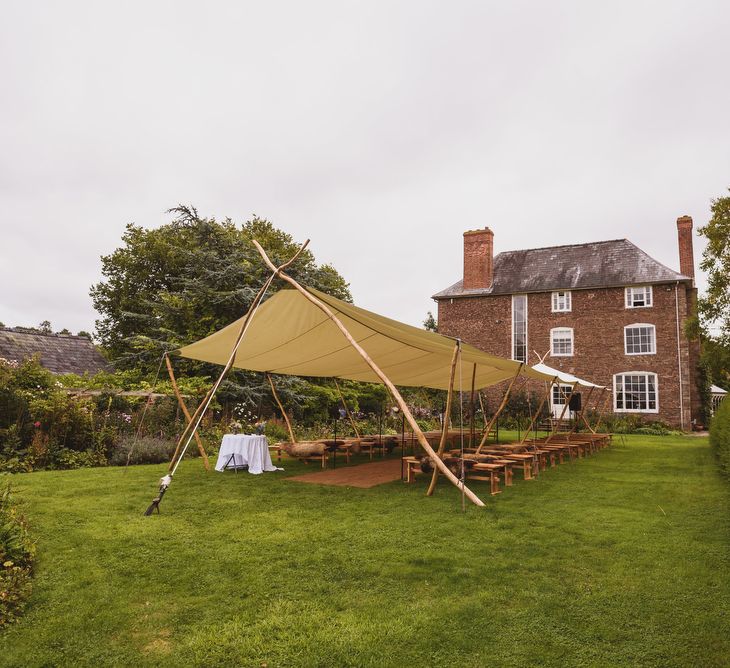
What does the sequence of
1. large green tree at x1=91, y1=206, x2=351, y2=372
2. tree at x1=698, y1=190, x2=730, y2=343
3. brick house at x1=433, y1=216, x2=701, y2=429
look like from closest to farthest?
tree at x1=698, y1=190, x2=730, y2=343 → large green tree at x1=91, y1=206, x2=351, y2=372 → brick house at x1=433, y1=216, x2=701, y2=429

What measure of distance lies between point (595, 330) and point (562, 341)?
1438mm

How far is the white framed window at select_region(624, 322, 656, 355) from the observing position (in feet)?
71.5

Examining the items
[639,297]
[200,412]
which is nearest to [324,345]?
[200,412]

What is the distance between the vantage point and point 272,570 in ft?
13.0

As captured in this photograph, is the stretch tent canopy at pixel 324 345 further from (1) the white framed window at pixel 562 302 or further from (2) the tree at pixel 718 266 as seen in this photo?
(1) the white framed window at pixel 562 302

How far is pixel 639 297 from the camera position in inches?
874

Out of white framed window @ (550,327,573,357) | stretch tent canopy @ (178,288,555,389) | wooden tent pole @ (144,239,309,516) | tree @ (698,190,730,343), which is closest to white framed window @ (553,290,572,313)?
white framed window @ (550,327,573,357)

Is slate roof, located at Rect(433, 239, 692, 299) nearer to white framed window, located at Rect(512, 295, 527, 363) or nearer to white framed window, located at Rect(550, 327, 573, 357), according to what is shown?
white framed window, located at Rect(512, 295, 527, 363)

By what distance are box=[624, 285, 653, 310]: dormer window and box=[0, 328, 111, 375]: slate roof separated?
2045 cm

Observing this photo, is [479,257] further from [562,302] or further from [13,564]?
[13,564]

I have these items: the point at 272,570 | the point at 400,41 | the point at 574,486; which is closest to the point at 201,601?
the point at 272,570

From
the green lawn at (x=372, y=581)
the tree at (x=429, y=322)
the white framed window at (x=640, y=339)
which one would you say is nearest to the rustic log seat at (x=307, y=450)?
the green lawn at (x=372, y=581)

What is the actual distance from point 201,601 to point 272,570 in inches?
26.3

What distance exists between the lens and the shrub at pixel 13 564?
10.5 feet
